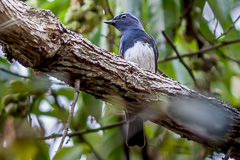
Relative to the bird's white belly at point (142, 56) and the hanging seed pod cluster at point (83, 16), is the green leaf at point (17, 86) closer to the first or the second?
the hanging seed pod cluster at point (83, 16)

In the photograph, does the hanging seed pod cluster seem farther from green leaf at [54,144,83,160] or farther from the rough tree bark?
green leaf at [54,144,83,160]

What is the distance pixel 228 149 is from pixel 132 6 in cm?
168

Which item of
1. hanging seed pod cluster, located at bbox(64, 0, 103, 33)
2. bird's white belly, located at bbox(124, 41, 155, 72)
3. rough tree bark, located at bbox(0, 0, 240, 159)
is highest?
hanging seed pod cluster, located at bbox(64, 0, 103, 33)

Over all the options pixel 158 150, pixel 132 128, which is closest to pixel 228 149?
pixel 132 128

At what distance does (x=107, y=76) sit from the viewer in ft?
9.94

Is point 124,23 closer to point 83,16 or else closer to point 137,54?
point 83,16

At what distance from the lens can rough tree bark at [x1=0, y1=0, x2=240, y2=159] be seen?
2678 mm

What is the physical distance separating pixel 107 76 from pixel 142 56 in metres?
1.33

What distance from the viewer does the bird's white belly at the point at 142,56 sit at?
4.30 meters

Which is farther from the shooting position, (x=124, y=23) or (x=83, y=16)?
(x=124, y=23)

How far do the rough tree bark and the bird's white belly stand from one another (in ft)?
3.10

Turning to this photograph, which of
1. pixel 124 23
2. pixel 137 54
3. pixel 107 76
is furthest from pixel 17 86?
pixel 124 23

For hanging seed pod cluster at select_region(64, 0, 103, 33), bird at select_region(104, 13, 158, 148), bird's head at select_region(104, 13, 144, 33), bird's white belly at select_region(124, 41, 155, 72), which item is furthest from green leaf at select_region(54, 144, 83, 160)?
bird's head at select_region(104, 13, 144, 33)

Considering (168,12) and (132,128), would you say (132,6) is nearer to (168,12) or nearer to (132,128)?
(168,12)
